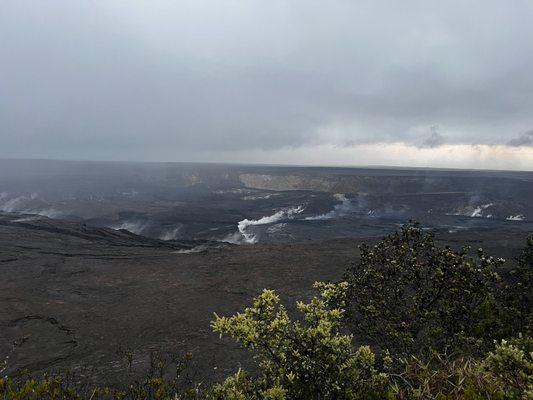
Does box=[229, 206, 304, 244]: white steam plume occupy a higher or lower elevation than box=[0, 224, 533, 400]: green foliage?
lower

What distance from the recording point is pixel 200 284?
22.1 meters

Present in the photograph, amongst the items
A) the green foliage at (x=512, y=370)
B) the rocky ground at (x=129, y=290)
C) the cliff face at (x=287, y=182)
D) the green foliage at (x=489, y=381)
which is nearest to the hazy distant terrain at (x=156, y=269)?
the rocky ground at (x=129, y=290)

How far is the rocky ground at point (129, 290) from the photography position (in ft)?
43.6

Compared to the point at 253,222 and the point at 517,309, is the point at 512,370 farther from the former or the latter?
the point at 253,222

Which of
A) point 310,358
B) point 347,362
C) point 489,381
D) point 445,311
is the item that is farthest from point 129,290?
point 489,381

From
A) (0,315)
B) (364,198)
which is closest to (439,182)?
(364,198)

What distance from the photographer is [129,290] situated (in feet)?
68.8

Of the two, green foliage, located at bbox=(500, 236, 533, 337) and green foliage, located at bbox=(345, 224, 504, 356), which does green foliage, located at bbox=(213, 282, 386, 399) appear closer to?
green foliage, located at bbox=(345, 224, 504, 356)

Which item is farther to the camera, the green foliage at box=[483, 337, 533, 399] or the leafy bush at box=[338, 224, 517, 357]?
the leafy bush at box=[338, 224, 517, 357]

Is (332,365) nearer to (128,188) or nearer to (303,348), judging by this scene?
(303,348)

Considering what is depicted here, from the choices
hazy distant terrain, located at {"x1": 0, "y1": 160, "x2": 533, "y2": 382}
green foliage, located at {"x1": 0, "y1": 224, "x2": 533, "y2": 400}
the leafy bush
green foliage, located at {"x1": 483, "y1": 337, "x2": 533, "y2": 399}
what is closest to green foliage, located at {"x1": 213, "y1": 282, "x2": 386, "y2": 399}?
green foliage, located at {"x1": 0, "y1": 224, "x2": 533, "y2": 400}

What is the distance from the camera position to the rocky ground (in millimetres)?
13281

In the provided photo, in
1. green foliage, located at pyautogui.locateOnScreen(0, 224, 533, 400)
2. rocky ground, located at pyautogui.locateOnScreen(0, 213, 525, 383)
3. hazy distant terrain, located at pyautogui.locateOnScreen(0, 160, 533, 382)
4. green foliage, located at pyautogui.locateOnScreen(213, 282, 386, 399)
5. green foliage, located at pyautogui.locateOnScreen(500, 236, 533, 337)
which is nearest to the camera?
green foliage, located at pyautogui.locateOnScreen(0, 224, 533, 400)

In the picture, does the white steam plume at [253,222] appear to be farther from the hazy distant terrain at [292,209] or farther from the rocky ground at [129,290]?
the rocky ground at [129,290]
